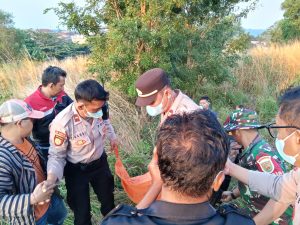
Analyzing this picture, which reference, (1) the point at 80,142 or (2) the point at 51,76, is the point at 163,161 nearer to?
(1) the point at 80,142

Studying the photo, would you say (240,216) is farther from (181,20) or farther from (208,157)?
(181,20)

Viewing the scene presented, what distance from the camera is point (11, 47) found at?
1191 cm

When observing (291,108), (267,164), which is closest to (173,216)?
(291,108)

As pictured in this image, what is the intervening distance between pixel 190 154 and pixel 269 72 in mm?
9776

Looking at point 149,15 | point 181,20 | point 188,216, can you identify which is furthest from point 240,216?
point 181,20

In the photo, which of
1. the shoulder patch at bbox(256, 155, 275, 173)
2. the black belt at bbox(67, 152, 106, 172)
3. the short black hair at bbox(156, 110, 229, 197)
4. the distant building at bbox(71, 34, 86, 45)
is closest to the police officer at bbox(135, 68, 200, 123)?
the shoulder patch at bbox(256, 155, 275, 173)

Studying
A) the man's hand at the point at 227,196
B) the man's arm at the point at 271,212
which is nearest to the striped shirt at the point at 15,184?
the man's arm at the point at 271,212

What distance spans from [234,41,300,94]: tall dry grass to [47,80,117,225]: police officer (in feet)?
23.2

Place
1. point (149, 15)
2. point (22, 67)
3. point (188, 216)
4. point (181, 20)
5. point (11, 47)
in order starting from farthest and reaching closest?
point (11, 47) < point (22, 67) < point (181, 20) < point (149, 15) < point (188, 216)

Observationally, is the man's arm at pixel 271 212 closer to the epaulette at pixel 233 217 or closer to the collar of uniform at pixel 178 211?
the epaulette at pixel 233 217

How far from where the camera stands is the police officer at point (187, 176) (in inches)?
43.5

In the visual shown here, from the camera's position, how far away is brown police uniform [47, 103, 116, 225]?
8.72 feet

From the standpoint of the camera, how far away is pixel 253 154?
217cm

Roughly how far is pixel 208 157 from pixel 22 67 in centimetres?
873
